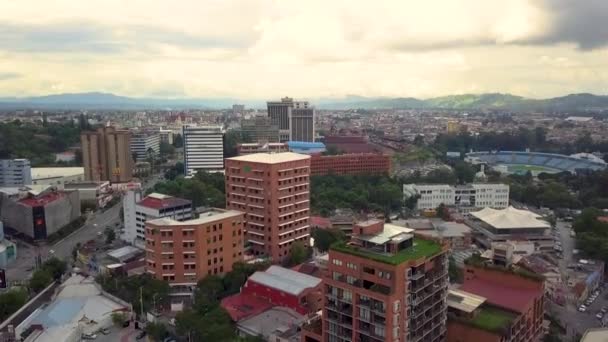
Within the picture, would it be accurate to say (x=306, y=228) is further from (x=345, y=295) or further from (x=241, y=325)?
(x=345, y=295)

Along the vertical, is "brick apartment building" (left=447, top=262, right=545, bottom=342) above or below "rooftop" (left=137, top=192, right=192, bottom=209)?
below

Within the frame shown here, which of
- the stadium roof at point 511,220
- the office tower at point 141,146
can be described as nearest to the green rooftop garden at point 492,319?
the stadium roof at point 511,220

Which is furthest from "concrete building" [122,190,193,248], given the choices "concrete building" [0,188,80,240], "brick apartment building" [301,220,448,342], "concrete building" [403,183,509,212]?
"concrete building" [403,183,509,212]

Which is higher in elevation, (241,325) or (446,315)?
(446,315)

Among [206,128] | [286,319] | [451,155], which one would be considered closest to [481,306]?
[286,319]

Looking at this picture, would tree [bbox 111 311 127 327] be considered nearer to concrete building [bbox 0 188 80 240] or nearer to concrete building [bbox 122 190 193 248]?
concrete building [bbox 122 190 193 248]

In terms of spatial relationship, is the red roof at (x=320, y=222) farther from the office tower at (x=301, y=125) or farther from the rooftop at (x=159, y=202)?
the office tower at (x=301, y=125)

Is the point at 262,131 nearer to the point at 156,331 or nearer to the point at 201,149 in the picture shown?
the point at 201,149
